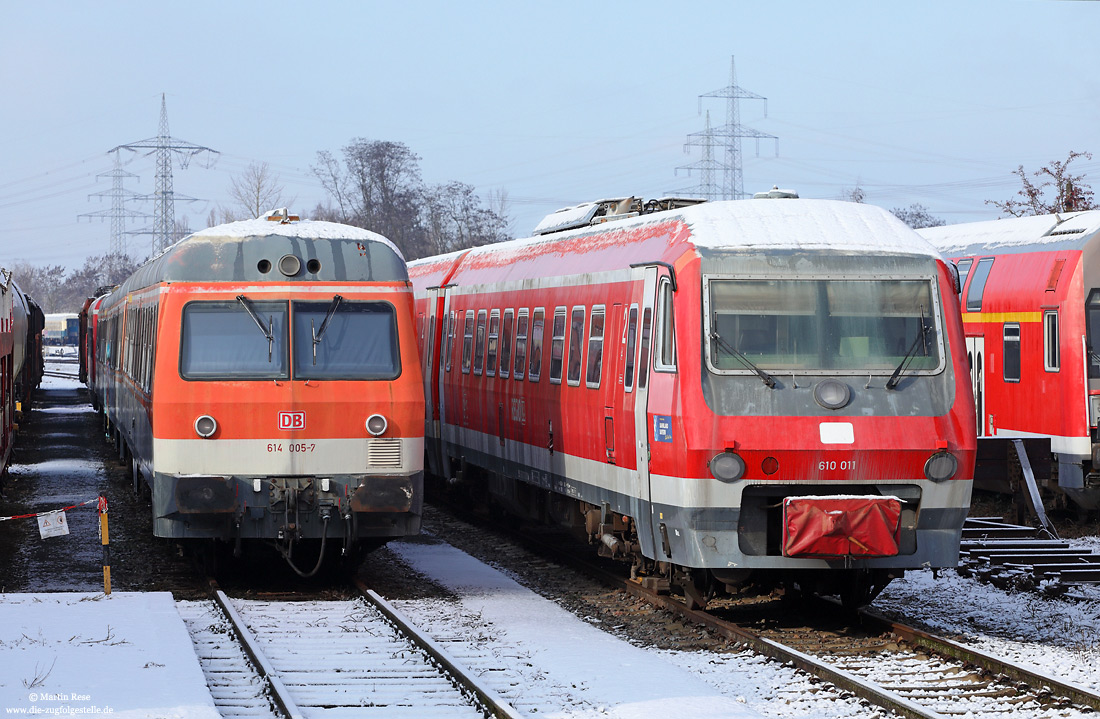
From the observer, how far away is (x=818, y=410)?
34.7ft

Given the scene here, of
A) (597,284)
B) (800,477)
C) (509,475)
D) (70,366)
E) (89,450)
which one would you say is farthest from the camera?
(70,366)

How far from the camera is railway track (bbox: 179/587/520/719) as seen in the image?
8680mm

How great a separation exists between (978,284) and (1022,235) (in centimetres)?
103

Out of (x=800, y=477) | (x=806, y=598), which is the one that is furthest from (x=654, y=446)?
(x=806, y=598)

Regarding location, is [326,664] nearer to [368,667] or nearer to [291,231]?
[368,667]

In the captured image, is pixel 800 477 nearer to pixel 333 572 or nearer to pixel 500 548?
pixel 333 572

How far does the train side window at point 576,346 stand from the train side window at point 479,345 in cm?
367

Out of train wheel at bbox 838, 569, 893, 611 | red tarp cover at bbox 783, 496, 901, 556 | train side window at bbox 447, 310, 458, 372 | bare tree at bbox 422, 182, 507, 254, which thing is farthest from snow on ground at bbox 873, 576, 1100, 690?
bare tree at bbox 422, 182, 507, 254

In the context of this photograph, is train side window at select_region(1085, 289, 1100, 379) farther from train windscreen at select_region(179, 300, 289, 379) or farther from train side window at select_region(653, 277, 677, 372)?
train windscreen at select_region(179, 300, 289, 379)

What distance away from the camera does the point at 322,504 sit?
12.5m

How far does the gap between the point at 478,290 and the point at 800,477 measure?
829 cm

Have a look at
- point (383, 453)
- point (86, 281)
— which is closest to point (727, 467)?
point (383, 453)

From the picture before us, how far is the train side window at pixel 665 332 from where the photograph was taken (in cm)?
1095

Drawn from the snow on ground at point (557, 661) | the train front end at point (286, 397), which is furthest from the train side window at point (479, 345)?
the train front end at point (286, 397)
